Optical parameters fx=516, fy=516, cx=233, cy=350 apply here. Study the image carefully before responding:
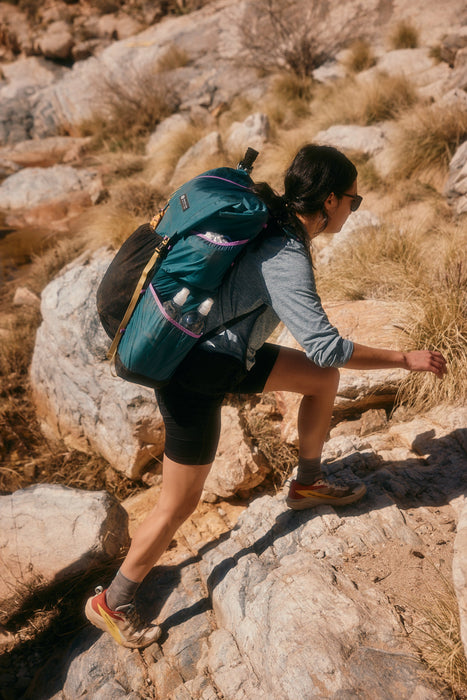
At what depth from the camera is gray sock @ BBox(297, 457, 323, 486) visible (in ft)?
7.92

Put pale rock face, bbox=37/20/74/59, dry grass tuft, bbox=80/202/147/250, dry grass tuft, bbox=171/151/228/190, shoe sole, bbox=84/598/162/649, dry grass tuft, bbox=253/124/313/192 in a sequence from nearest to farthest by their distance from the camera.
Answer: shoe sole, bbox=84/598/162/649 < dry grass tuft, bbox=80/202/147/250 < dry grass tuft, bbox=253/124/313/192 < dry grass tuft, bbox=171/151/228/190 < pale rock face, bbox=37/20/74/59

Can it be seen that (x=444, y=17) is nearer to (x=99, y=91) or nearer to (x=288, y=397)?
(x=99, y=91)

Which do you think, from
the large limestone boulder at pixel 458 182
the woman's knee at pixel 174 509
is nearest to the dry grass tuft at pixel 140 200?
the large limestone boulder at pixel 458 182

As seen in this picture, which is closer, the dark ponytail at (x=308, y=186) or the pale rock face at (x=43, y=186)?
the dark ponytail at (x=308, y=186)

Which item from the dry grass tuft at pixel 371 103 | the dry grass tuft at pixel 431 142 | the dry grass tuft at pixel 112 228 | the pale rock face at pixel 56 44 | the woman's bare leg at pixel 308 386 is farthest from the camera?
the pale rock face at pixel 56 44

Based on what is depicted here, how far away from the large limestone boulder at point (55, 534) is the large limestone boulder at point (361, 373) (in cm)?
124

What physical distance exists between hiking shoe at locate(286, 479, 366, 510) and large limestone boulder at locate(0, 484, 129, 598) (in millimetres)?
1024

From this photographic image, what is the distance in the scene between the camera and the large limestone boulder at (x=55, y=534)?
106 inches

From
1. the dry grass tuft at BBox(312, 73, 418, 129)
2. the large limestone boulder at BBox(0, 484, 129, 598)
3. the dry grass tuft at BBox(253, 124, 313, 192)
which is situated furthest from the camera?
the dry grass tuft at BBox(312, 73, 418, 129)

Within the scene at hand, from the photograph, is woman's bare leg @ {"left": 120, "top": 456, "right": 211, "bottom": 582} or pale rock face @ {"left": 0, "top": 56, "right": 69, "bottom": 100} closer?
Answer: woman's bare leg @ {"left": 120, "top": 456, "right": 211, "bottom": 582}

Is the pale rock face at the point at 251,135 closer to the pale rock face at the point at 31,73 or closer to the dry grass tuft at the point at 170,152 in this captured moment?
the dry grass tuft at the point at 170,152

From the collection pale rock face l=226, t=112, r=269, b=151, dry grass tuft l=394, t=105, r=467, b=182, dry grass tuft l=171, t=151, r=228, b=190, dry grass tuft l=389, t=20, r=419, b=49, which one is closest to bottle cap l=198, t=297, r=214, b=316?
dry grass tuft l=394, t=105, r=467, b=182

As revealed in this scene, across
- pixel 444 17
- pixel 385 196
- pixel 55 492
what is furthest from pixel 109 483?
pixel 444 17

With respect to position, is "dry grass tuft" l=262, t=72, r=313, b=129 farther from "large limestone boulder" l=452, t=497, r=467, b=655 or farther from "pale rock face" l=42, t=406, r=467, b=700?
"large limestone boulder" l=452, t=497, r=467, b=655
